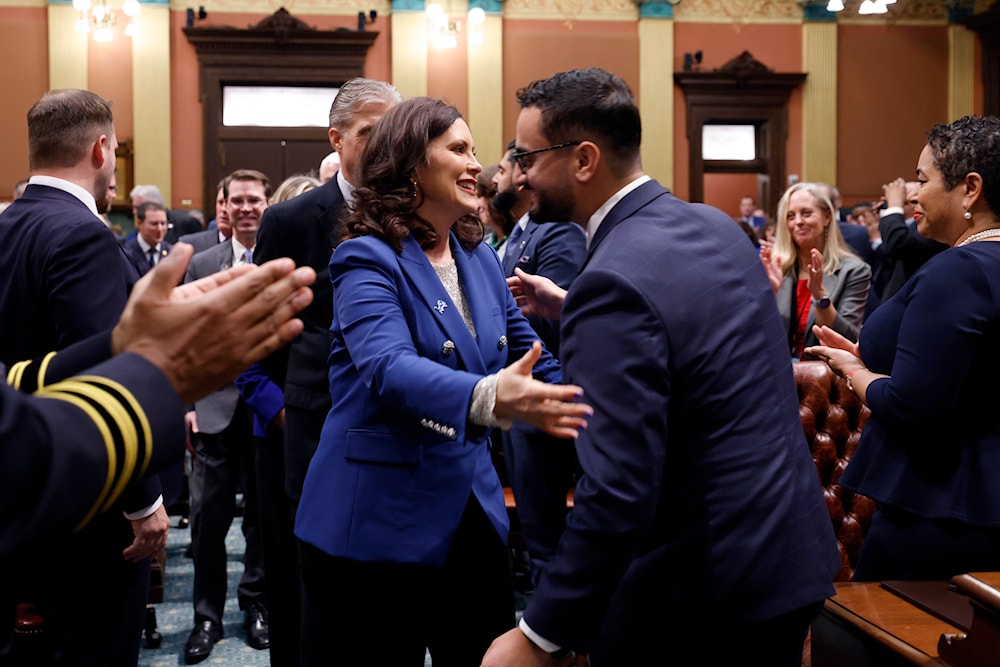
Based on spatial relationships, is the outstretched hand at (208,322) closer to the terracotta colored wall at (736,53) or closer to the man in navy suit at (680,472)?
the man in navy suit at (680,472)

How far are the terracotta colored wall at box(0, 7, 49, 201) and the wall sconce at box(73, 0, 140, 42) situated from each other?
0.55 meters

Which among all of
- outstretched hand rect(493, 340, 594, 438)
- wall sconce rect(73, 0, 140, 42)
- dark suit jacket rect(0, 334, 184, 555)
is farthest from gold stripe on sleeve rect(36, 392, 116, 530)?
wall sconce rect(73, 0, 140, 42)

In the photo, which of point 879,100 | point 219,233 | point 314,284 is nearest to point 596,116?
point 314,284

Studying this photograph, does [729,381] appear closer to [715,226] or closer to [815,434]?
[715,226]

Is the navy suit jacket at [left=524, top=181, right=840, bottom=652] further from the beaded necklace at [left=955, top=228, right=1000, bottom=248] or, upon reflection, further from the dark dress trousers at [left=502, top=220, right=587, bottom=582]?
the dark dress trousers at [left=502, top=220, right=587, bottom=582]

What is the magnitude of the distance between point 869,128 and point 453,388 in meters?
Result: 13.7

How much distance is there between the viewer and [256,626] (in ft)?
13.3

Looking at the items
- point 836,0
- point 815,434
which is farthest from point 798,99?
point 815,434

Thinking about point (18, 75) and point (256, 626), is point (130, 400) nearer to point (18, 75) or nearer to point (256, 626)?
point (256, 626)

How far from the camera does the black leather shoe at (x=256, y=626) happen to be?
13.0ft

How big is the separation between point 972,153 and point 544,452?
1.82m

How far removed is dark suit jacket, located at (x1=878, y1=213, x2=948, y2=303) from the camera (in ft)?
16.5

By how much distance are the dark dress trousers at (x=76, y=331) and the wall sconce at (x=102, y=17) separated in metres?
10.3

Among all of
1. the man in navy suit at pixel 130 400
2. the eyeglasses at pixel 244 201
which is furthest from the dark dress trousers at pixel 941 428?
the eyeglasses at pixel 244 201
